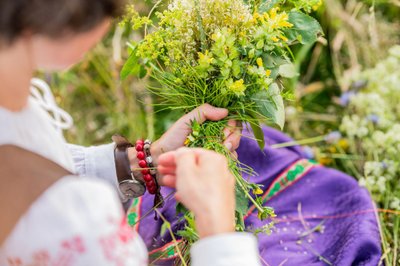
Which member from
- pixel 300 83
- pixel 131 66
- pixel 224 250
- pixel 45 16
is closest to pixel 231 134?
pixel 131 66

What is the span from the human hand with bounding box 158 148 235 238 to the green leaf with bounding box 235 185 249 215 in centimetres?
33

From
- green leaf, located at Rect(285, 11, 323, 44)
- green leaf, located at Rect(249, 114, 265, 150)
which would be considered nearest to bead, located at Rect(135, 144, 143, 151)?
green leaf, located at Rect(249, 114, 265, 150)

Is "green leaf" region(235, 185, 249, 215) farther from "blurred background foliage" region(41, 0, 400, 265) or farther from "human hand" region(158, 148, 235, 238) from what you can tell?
"blurred background foliage" region(41, 0, 400, 265)

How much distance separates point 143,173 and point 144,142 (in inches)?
2.7

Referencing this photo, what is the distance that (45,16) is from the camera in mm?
759

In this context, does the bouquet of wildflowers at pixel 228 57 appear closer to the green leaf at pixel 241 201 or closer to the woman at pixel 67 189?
the green leaf at pixel 241 201

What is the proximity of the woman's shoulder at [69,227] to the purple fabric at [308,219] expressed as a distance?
678 millimetres

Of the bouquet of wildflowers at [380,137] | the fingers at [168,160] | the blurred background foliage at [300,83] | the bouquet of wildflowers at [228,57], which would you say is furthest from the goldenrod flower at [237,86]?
the blurred background foliage at [300,83]

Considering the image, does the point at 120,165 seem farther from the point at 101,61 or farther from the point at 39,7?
the point at 101,61

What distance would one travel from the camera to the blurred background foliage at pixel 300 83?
236 cm

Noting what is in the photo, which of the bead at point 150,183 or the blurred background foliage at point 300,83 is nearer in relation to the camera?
the bead at point 150,183

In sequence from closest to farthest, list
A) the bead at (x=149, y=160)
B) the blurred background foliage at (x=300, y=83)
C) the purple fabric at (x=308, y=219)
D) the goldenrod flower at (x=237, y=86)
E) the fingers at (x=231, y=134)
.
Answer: the goldenrod flower at (x=237, y=86) → the fingers at (x=231, y=134) → the bead at (x=149, y=160) → the purple fabric at (x=308, y=219) → the blurred background foliage at (x=300, y=83)

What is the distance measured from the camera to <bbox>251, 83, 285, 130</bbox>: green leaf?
3.99 ft

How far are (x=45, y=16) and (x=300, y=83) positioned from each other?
1.95 m
